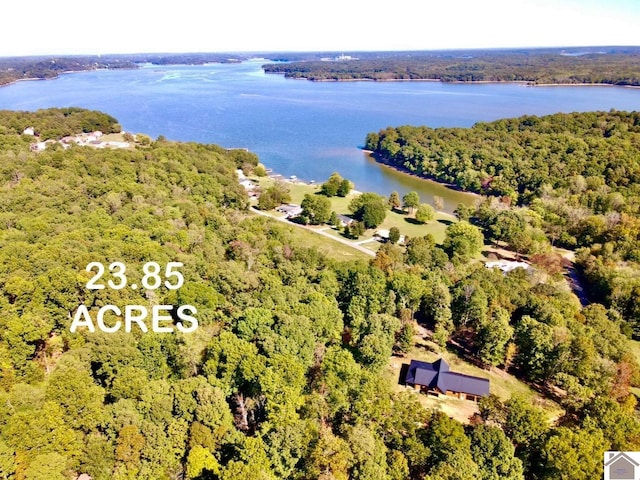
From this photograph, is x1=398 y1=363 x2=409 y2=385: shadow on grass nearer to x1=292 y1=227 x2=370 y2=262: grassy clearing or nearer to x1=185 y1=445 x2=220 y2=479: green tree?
x1=185 y1=445 x2=220 y2=479: green tree

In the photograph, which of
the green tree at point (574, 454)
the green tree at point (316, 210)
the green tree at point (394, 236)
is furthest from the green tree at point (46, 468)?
the green tree at point (316, 210)

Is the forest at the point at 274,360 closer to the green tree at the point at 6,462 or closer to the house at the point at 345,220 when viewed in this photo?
the green tree at the point at 6,462

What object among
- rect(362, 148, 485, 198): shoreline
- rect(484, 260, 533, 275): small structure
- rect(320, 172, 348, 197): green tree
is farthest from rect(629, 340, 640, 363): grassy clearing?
rect(320, 172, 348, 197): green tree

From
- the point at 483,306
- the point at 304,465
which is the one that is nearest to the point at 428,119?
the point at 483,306

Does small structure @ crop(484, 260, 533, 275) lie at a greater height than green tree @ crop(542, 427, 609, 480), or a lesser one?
lesser

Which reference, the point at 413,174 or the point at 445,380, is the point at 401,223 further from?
the point at 445,380
